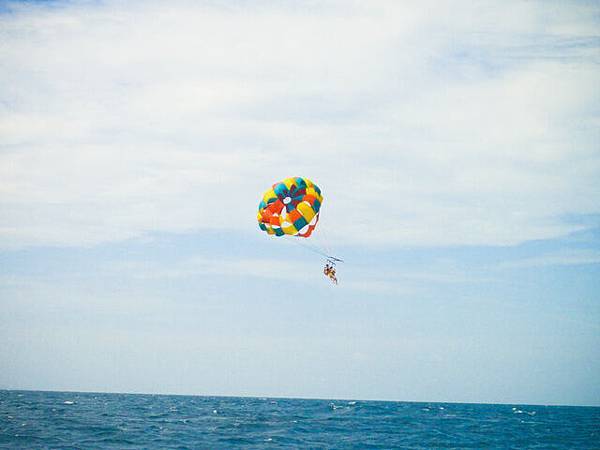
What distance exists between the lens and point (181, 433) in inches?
1315

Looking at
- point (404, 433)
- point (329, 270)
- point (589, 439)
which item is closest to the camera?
point (329, 270)

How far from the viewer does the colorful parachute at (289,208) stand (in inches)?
1016

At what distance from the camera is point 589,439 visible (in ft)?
146

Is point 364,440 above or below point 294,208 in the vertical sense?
below

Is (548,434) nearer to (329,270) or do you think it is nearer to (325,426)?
(325,426)

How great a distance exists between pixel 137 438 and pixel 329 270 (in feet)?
50.0

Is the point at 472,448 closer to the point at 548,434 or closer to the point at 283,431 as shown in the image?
the point at 283,431

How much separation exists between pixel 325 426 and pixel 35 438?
20062 mm

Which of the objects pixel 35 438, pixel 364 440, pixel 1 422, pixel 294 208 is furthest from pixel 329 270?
pixel 1 422

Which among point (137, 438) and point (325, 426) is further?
point (325, 426)

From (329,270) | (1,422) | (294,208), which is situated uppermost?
(294,208)

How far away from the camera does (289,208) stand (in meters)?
26.1

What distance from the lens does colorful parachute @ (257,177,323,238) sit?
25.8 metres

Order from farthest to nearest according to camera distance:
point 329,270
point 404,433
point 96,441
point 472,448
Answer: point 404,433 < point 472,448 < point 96,441 < point 329,270
